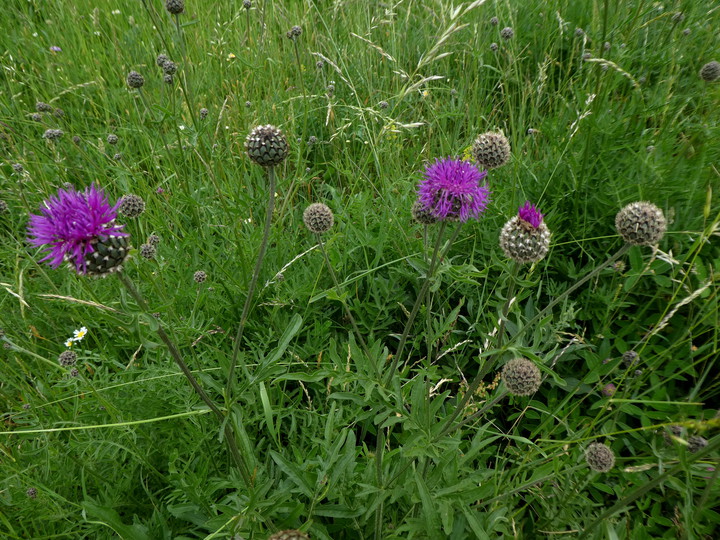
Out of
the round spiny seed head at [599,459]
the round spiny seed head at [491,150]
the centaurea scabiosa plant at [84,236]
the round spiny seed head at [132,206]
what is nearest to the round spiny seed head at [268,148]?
the centaurea scabiosa plant at [84,236]

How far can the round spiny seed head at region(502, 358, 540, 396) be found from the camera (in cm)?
173

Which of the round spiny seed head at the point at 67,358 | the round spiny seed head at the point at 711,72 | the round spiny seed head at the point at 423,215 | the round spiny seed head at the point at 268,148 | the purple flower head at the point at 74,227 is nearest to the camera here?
the purple flower head at the point at 74,227

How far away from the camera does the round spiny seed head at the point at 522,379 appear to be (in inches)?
67.9

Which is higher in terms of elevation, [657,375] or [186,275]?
[186,275]

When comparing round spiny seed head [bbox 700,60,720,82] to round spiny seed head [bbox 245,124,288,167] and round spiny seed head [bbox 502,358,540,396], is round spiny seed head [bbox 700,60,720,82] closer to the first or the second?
round spiny seed head [bbox 502,358,540,396]

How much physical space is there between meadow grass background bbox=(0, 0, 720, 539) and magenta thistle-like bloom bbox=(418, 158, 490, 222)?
0.80ft

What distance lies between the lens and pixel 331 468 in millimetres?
1887

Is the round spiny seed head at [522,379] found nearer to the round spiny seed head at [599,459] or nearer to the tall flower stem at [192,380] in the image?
the round spiny seed head at [599,459]

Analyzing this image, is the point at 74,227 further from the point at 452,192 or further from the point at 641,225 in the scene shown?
the point at 641,225

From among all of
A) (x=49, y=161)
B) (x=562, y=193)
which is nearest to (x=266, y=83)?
(x=49, y=161)

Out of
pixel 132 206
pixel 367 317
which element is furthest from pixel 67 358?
pixel 367 317

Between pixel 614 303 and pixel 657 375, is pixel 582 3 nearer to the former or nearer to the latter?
pixel 614 303

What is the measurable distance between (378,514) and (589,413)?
1252 mm

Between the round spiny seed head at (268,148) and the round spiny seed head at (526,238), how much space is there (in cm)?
92
